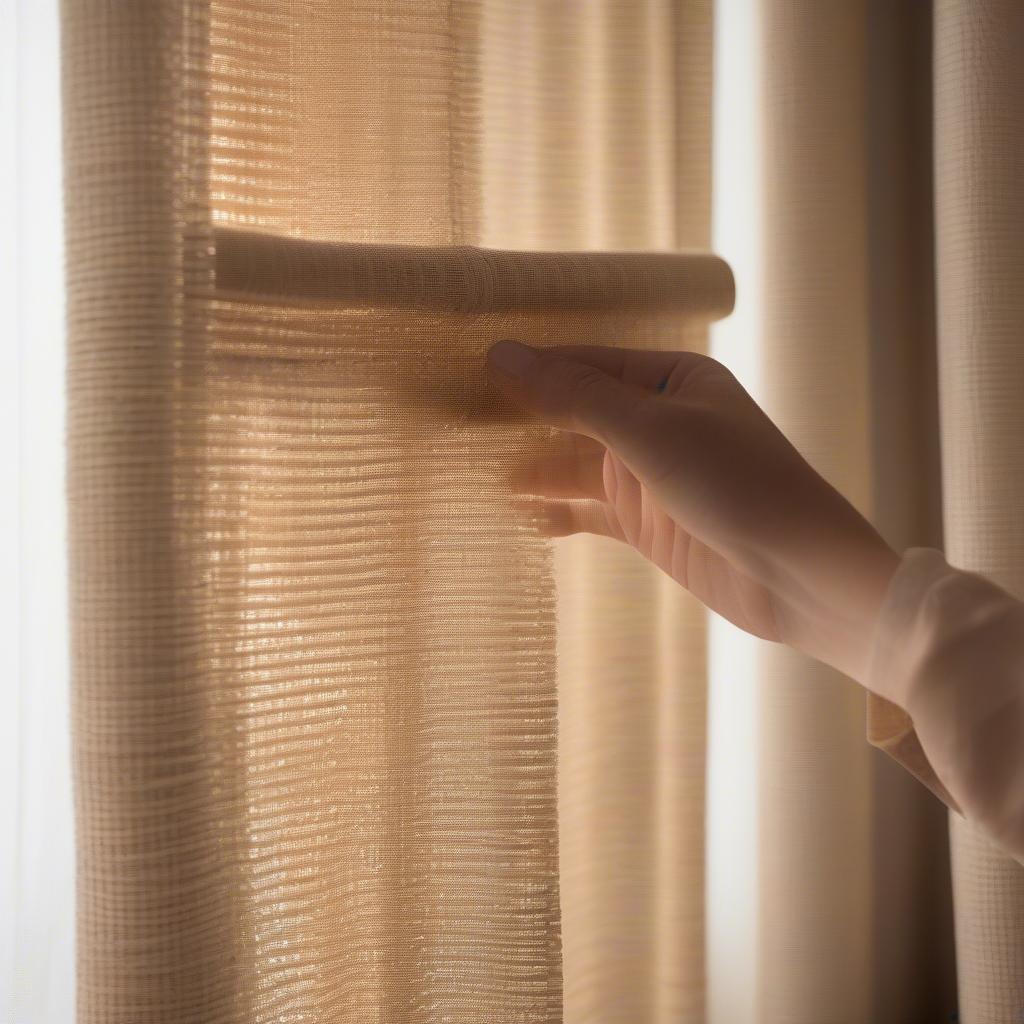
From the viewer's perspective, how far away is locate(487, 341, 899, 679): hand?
18.4 inches

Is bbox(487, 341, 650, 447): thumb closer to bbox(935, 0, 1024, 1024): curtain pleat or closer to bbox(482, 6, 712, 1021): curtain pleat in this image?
bbox(482, 6, 712, 1021): curtain pleat

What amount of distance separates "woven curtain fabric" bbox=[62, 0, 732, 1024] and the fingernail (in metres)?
0.02

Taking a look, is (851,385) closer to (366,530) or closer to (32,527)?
(366,530)

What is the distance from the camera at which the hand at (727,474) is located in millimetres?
466

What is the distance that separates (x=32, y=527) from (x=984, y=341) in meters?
0.60

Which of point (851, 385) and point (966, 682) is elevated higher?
point (851, 385)

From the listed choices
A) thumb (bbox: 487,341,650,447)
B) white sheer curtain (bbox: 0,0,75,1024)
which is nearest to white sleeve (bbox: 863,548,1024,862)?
thumb (bbox: 487,341,650,447)

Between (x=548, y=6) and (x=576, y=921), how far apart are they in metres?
0.56

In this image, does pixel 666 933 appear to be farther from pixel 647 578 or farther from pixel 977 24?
pixel 977 24

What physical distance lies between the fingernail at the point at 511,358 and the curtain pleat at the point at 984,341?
1.15ft

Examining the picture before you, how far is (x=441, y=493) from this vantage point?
51 centimetres

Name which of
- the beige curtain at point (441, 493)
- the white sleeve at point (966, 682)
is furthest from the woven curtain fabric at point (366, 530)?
the white sleeve at point (966, 682)

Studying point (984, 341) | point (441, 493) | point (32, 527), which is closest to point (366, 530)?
point (441, 493)

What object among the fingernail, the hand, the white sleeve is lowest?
the white sleeve
